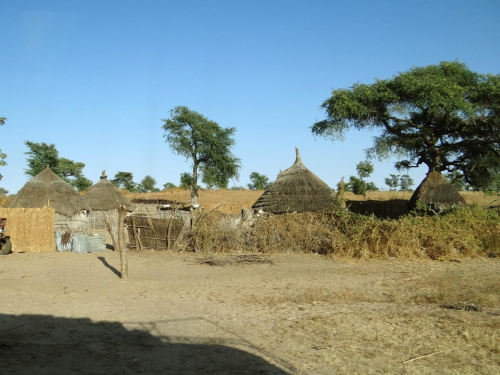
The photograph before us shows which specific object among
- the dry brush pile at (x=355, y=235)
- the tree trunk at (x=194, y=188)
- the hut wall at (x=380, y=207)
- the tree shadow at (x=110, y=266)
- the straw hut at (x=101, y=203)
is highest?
the tree trunk at (x=194, y=188)

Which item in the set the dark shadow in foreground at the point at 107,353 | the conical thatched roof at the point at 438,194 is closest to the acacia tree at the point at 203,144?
the conical thatched roof at the point at 438,194

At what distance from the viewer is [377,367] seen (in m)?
5.00

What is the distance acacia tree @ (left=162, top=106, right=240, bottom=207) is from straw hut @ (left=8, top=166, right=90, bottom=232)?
12569 mm

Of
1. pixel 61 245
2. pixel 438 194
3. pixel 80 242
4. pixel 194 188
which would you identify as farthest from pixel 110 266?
pixel 194 188

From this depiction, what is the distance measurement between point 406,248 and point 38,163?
3525 cm

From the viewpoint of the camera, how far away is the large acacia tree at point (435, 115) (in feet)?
73.7

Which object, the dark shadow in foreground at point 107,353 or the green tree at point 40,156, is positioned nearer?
the dark shadow in foreground at point 107,353

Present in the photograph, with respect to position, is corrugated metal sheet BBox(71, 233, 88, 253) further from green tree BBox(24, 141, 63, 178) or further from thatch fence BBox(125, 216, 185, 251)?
green tree BBox(24, 141, 63, 178)

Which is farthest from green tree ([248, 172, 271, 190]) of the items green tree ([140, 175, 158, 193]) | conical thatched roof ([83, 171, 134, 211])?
conical thatched roof ([83, 171, 134, 211])

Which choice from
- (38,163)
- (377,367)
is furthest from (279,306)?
(38,163)

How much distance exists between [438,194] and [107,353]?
17.1 metres

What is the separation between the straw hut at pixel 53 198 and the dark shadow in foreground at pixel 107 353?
19.8 meters

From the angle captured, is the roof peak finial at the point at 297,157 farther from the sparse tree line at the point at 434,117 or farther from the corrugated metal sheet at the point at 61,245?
the corrugated metal sheet at the point at 61,245

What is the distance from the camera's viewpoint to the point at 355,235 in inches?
558
